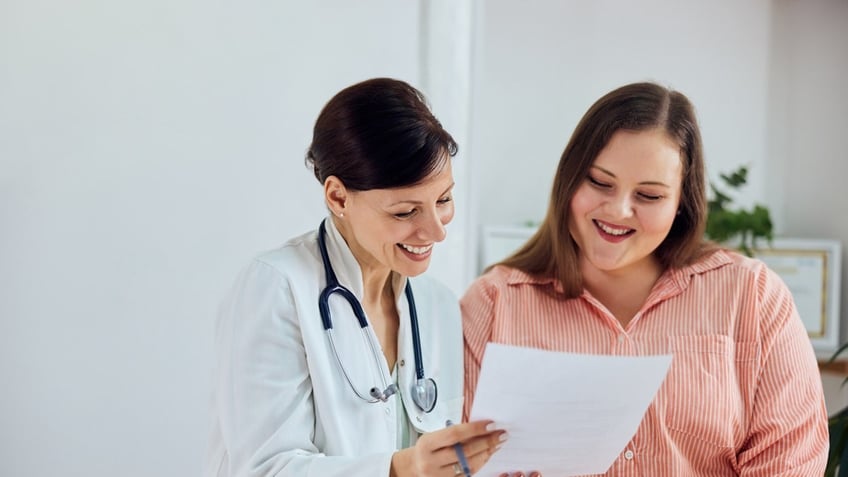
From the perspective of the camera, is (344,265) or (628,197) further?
(628,197)

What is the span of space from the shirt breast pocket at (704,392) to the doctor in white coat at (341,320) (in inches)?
20.8

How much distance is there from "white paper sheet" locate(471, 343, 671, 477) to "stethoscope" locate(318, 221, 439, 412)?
0.76 ft

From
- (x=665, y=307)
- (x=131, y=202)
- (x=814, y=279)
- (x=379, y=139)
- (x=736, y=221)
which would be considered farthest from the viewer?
(x=814, y=279)

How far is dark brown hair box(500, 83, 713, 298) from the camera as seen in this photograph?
1.93 meters

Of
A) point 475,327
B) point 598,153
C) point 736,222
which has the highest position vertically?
point 598,153

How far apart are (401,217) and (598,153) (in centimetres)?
56

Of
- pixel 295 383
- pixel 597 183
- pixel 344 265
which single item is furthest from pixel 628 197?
pixel 295 383

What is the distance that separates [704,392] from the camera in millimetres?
1877

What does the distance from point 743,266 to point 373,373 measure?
2.78 feet

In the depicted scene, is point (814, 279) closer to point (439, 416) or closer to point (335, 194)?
point (439, 416)

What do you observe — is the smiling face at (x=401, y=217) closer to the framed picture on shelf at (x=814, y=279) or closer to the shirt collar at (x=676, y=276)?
the shirt collar at (x=676, y=276)

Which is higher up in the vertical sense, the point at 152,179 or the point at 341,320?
the point at 152,179

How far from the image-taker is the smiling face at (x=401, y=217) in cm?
152

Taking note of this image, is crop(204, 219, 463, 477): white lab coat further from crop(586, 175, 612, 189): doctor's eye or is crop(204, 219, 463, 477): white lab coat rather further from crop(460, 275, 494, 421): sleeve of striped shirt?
crop(586, 175, 612, 189): doctor's eye
